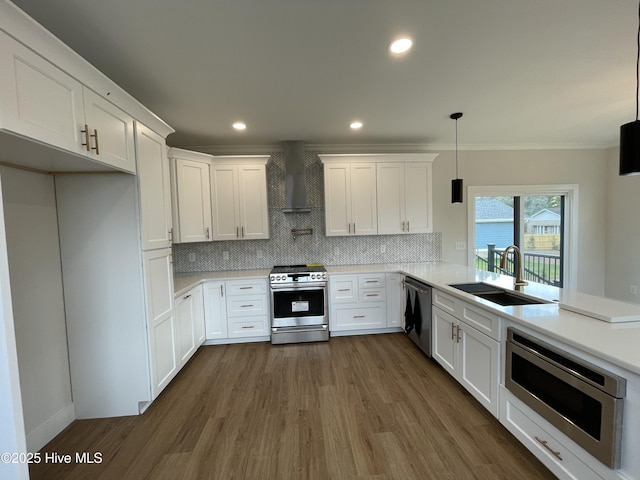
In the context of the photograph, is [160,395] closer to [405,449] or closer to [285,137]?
[405,449]

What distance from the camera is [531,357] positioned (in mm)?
1527

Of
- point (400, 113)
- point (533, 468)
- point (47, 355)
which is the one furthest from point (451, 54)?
point (47, 355)

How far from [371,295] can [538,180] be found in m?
3.27

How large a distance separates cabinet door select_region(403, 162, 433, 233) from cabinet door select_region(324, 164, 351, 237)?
0.83m

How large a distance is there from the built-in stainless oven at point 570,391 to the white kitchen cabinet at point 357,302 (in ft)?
5.93

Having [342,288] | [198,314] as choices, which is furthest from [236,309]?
[342,288]

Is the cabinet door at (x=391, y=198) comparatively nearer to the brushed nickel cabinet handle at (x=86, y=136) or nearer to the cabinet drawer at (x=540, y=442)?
the cabinet drawer at (x=540, y=442)

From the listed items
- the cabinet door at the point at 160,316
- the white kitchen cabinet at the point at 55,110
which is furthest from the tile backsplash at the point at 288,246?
the white kitchen cabinet at the point at 55,110

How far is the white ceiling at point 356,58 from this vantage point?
1.44m

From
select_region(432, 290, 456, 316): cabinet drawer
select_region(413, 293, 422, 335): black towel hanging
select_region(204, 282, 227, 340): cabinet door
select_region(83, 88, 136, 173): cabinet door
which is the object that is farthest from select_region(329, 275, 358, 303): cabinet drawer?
select_region(83, 88, 136, 173): cabinet door

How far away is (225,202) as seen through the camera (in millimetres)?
3551

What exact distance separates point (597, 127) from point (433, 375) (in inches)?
151

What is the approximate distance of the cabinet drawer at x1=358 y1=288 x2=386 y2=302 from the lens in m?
3.46

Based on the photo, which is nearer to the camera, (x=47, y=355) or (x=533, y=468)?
(x=533, y=468)
